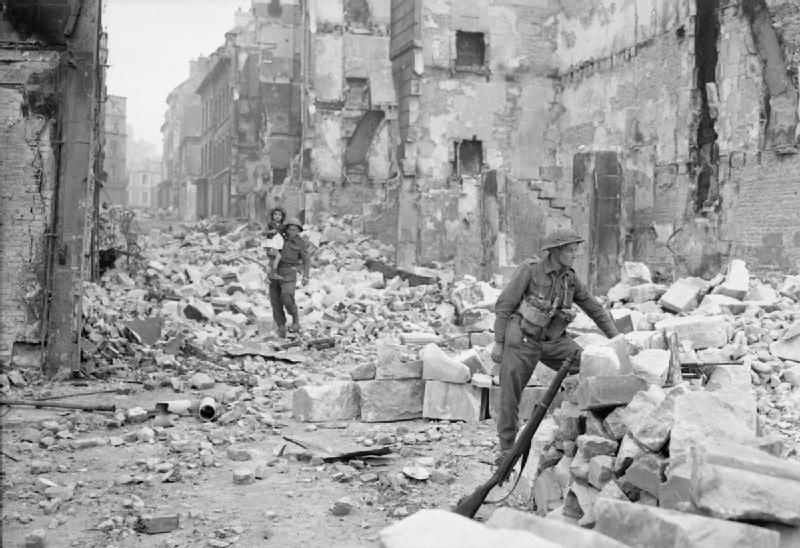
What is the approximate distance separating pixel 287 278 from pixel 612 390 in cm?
735

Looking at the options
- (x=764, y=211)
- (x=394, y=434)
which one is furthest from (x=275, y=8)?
(x=394, y=434)

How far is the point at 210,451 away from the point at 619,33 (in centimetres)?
1586

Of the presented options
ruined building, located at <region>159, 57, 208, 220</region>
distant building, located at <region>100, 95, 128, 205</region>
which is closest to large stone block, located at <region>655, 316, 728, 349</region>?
ruined building, located at <region>159, 57, 208, 220</region>

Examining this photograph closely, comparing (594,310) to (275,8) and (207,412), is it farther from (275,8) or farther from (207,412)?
(275,8)

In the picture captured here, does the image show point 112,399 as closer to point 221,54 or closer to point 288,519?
point 288,519

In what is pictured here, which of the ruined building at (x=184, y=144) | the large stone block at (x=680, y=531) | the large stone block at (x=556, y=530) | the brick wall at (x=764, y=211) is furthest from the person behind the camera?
the ruined building at (x=184, y=144)

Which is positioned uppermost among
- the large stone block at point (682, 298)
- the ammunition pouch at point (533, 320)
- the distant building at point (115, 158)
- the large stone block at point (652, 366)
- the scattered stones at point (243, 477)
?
the distant building at point (115, 158)

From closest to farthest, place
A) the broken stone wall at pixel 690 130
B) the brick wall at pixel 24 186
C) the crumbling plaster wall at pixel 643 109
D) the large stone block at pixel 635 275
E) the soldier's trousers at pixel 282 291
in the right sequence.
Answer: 1. the brick wall at pixel 24 186
2. the soldier's trousers at pixel 282 291
3. the large stone block at pixel 635 275
4. the broken stone wall at pixel 690 130
5. the crumbling plaster wall at pixel 643 109

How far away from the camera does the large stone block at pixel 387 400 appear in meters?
6.92

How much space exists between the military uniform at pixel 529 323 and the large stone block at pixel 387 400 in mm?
1495

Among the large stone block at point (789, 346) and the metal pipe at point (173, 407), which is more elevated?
the large stone block at point (789, 346)

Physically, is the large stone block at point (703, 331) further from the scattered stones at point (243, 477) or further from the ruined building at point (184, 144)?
the ruined building at point (184, 144)

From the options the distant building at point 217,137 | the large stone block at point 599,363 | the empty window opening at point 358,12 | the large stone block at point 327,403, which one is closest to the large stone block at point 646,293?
the large stone block at point 327,403

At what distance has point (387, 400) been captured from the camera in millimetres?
6945
